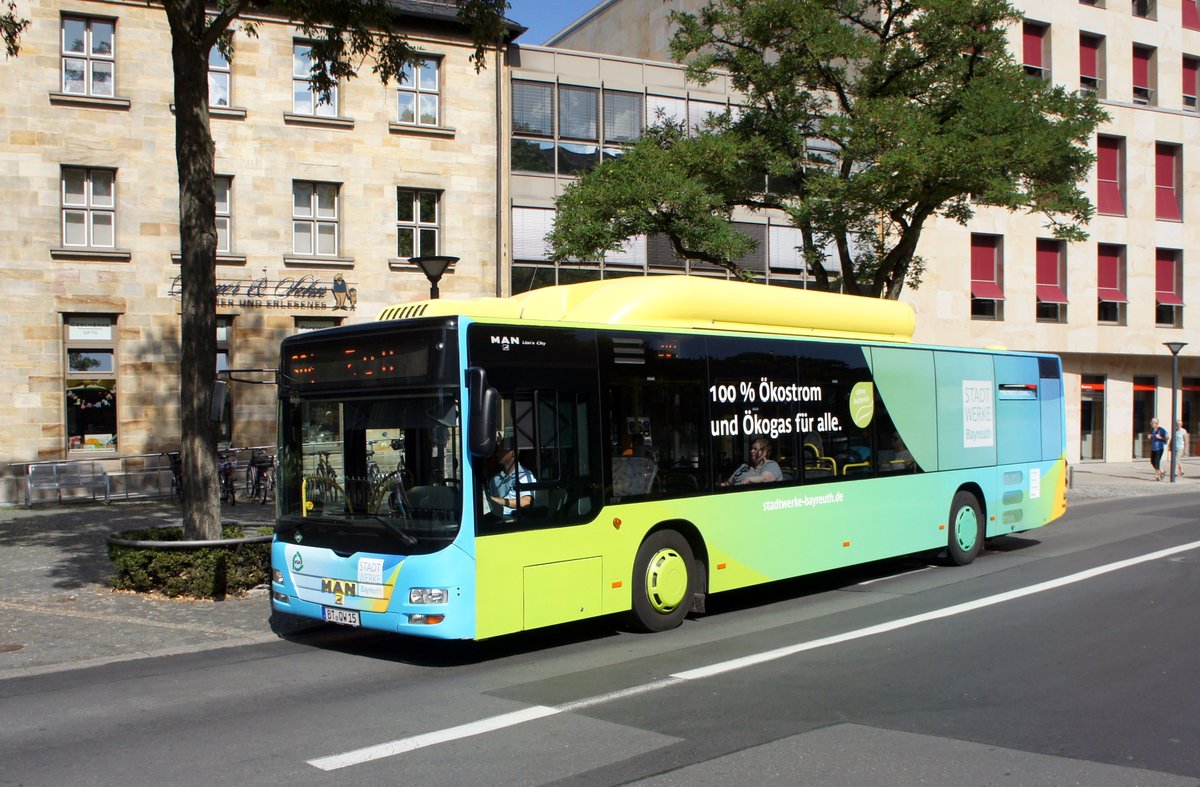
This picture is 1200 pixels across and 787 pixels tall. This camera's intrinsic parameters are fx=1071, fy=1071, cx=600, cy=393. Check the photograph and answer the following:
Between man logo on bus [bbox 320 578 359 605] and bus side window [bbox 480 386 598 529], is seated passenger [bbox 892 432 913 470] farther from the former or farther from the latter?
man logo on bus [bbox 320 578 359 605]

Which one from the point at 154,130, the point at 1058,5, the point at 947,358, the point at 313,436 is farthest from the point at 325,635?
the point at 1058,5

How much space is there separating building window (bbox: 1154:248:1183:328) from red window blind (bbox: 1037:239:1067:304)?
182 inches

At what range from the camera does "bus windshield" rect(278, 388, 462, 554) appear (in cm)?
813

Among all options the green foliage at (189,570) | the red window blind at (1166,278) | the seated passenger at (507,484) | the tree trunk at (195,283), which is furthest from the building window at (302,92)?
the red window blind at (1166,278)

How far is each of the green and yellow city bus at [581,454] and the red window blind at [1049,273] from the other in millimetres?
26579

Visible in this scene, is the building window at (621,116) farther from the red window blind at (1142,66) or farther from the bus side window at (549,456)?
the bus side window at (549,456)

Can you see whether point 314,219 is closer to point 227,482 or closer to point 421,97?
point 421,97

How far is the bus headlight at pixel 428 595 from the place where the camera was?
8.05 m

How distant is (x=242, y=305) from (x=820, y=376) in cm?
1693

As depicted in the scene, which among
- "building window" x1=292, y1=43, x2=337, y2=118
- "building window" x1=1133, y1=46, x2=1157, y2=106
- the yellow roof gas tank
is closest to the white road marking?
the yellow roof gas tank

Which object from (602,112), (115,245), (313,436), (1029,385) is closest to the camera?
(313,436)

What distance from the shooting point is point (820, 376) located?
38.1ft

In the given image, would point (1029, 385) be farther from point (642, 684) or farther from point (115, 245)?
point (115, 245)

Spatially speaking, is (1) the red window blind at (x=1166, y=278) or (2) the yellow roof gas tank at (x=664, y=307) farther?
(1) the red window blind at (x=1166, y=278)
